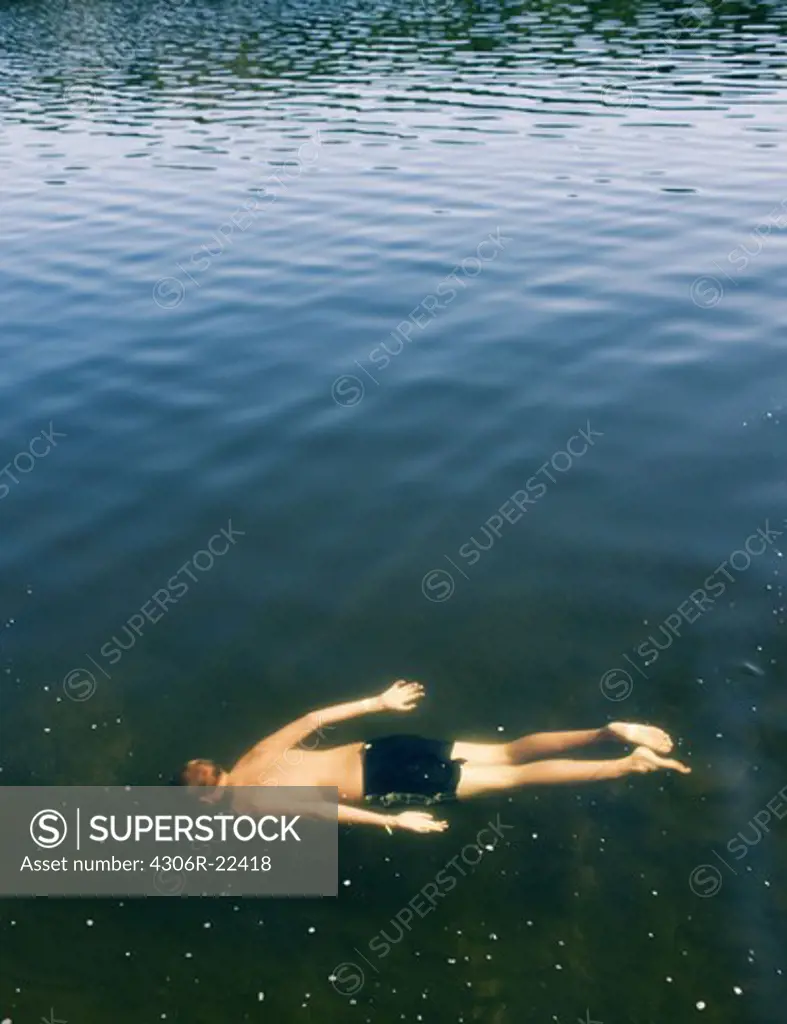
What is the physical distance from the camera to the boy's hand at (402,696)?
1007 centimetres

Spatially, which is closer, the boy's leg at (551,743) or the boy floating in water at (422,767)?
the boy floating in water at (422,767)

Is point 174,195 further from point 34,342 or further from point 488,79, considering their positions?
point 488,79

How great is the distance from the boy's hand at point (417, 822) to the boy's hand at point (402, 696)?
1418mm

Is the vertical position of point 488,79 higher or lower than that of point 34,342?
higher

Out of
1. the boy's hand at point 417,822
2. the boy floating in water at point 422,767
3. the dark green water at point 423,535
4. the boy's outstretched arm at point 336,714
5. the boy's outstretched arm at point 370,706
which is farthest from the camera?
the boy's outstretched arm at point 370,706

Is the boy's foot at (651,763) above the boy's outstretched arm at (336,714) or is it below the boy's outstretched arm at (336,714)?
above

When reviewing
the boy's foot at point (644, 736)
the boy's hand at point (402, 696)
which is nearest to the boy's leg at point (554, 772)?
the boy's foot at point (644, 736)

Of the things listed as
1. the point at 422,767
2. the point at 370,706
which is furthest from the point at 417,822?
the point at 370,706

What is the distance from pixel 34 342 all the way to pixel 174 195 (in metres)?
11.0

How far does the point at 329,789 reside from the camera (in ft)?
30.4

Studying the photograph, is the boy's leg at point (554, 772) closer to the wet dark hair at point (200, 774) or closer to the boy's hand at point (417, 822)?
the boy's hand at point (417, 822)

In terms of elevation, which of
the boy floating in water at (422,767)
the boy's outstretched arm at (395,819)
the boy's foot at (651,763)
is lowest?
the boy's outstretched arm at (395,819)

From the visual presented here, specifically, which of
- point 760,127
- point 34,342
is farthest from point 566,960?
point 760,127

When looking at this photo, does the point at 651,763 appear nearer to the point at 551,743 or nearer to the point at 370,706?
the point at 551,743
